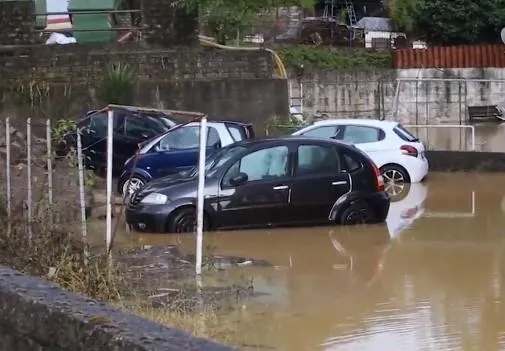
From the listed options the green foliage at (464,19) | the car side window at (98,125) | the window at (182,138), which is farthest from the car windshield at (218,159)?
the green foliage at (464,19)

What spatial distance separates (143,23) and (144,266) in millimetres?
13410

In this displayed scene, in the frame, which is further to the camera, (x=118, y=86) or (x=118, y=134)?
(x=118, y=86)

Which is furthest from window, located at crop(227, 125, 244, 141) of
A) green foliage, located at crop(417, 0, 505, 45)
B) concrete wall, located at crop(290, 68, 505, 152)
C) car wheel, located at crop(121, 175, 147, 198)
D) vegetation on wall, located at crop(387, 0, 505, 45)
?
green foliage, located at crop(417, 0, 505, 45)

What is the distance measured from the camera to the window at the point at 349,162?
15102 millimetres

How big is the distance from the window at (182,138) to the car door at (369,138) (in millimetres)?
2970

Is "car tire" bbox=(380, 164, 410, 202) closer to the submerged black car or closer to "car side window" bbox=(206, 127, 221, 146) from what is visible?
"car side window" bbox=(206, 127, 221, 146)

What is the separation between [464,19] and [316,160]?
98.3 ft

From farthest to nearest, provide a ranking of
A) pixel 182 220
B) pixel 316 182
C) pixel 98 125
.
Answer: pixel 98 125 < pixel 316 182 < pixel 182 220

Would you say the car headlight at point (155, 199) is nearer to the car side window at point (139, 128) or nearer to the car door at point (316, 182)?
the car door at point (316, 182)

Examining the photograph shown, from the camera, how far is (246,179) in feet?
47.9

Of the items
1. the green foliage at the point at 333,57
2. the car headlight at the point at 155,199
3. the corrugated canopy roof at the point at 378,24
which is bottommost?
the car headlight at the point at 155,199

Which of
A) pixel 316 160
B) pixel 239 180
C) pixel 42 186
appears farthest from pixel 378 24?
pixel 42 186

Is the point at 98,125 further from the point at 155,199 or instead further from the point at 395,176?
the point at 155,199

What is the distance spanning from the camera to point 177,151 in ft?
61.1
